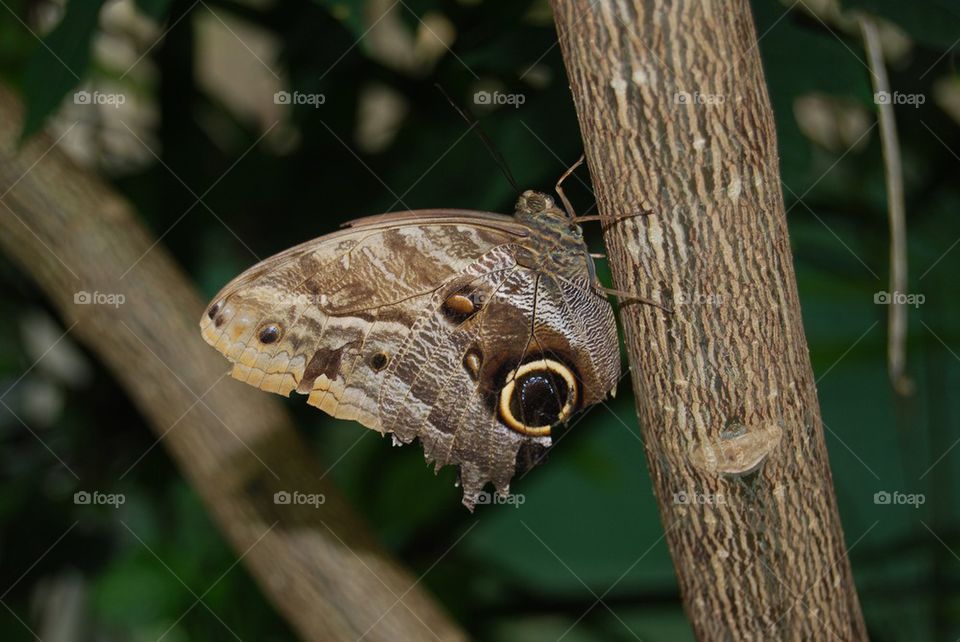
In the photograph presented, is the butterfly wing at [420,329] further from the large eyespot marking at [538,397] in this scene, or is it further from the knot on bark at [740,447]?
the knot on bark at [740,447]

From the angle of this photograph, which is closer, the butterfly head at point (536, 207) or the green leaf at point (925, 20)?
the butterfly head at point (536, 207)

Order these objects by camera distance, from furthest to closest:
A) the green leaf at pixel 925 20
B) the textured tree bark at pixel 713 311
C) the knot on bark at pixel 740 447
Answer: the green leaf at pixel 925 20, the knot on bark at pixel 740 447, the textured tree bark at pixel 713 311

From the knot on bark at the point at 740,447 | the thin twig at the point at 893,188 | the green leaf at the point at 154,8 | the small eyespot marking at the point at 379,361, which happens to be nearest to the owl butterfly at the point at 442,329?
the small eyespot marking at the point at 379,361

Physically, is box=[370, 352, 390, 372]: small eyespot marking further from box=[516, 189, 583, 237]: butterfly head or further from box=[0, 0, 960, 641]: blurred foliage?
box=[0, 0, 960, 641]: blurred foliage

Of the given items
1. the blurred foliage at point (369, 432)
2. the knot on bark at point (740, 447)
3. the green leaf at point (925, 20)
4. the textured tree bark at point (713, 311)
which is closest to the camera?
the textured tree bark at point (713, 311)

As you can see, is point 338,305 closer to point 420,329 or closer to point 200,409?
point 420,329

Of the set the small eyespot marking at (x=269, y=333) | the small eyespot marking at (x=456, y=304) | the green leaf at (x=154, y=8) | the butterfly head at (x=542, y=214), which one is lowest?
the small eyespot marking at (x=456, y=304)
